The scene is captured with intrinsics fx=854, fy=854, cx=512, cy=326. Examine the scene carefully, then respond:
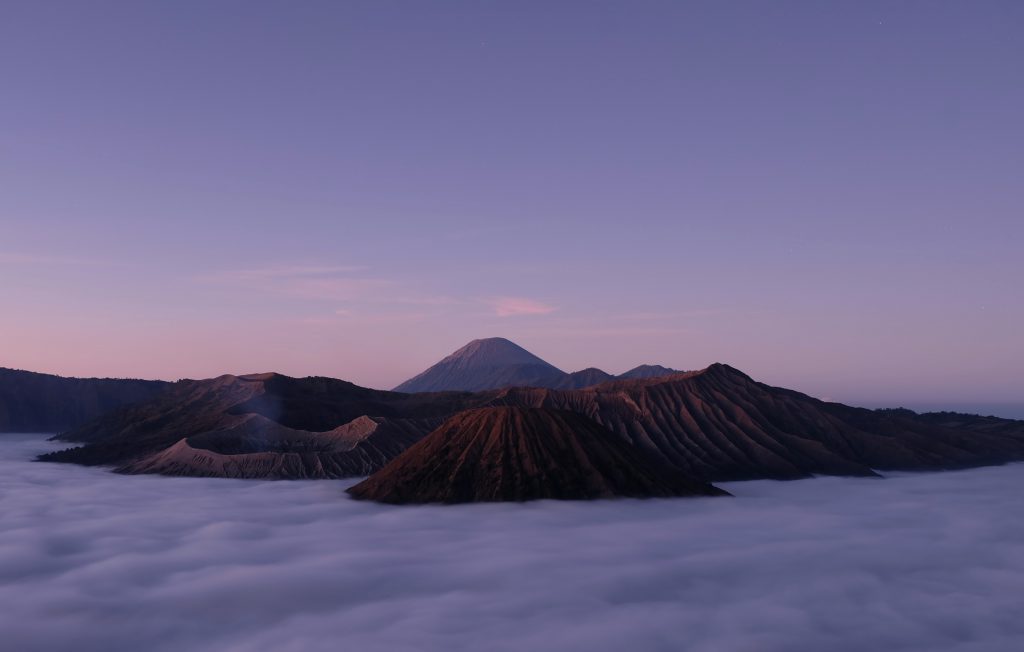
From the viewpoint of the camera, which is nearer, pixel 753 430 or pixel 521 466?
pixel 521 466

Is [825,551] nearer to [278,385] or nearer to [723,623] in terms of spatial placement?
[723,623]

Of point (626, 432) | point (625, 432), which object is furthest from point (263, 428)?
point (626, 432)

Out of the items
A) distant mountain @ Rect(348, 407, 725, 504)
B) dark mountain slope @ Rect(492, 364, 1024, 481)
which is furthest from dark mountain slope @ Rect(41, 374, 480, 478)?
distant mountain @ Rect(348, 407, 725, 504)

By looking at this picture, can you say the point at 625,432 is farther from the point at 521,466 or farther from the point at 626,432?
the point at 521,466

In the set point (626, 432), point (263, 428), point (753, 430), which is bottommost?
point (263, 428)

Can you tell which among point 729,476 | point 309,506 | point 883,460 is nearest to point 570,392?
point 729,476

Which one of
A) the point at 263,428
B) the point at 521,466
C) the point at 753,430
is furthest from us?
the point at 263,428
